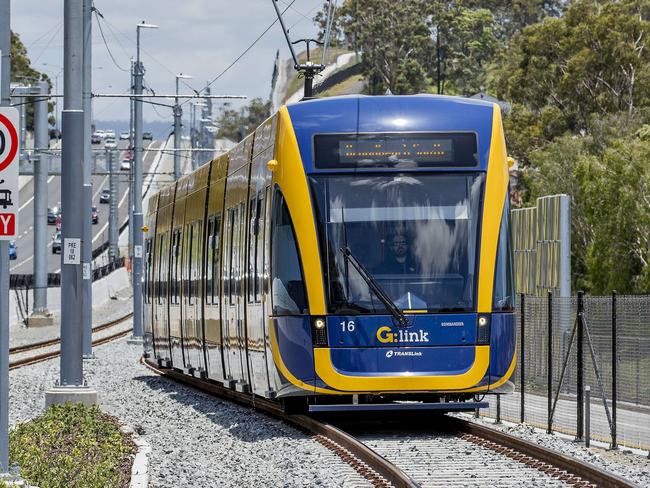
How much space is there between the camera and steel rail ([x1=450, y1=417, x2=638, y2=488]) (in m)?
11.7

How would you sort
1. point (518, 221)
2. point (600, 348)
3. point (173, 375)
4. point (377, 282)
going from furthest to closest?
point (518, 221)
point (173, 375)
point (600, 348)
point (377, 282)

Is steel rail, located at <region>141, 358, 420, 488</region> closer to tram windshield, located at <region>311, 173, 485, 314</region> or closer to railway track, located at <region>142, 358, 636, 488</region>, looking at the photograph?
railway track, located at <region>142, 358, 636, 488</region>

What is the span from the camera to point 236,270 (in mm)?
19594

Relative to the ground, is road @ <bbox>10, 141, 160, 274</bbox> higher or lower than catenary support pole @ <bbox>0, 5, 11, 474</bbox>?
higher

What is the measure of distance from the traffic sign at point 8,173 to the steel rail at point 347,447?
3435 mm

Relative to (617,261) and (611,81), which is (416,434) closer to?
(617,261)

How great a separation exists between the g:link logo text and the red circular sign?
5.52 meters

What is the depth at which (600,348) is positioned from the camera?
20.0m

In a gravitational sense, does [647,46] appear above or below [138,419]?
above

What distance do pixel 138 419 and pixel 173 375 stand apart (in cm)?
1050

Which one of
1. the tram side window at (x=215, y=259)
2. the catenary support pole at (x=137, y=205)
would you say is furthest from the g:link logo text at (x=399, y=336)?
the catenary support pole at (x=137, y=205)

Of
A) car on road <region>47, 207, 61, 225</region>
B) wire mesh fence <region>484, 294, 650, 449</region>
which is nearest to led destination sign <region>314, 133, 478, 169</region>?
wire mesh fence <region>484, 294, 650, 449</region>

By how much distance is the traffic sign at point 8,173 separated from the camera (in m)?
11.2

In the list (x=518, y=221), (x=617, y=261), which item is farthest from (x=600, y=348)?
(x=617, y=261)
